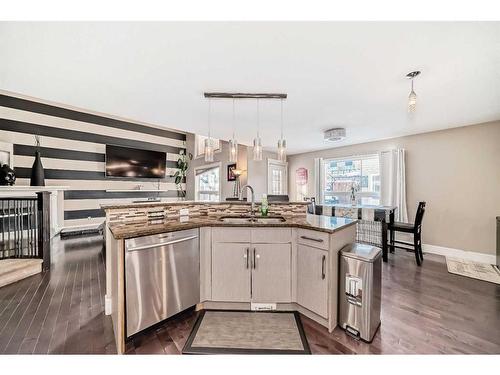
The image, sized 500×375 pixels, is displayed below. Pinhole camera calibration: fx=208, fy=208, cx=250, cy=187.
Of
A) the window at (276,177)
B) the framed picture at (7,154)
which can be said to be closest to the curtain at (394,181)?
the window at (276,177)

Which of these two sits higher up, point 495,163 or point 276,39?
point 276,39

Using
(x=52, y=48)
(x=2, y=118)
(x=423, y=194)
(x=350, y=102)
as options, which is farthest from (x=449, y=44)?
(x=2, y=118)

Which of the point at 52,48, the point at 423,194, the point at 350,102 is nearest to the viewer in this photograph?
the point at 52,48

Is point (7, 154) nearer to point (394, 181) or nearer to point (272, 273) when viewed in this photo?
point (272, 273)

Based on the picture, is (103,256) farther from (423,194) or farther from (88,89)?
(423,194)

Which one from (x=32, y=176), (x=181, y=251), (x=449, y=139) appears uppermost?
(x=449, y=139)

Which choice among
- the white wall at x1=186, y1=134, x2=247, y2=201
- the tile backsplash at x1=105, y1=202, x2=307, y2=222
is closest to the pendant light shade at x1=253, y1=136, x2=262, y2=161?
the tile backsplash at x1=105, y1=202, x2=307, y2=222

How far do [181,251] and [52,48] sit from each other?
1926 millimetres

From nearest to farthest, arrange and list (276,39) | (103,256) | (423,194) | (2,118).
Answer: (276,39)
(103,256)
(423,194)
(2,118)

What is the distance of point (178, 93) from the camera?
2.39 metres

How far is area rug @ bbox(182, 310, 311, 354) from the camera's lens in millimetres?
1617

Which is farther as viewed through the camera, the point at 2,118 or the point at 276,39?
the point at 2,118

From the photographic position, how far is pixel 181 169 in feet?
24.8
